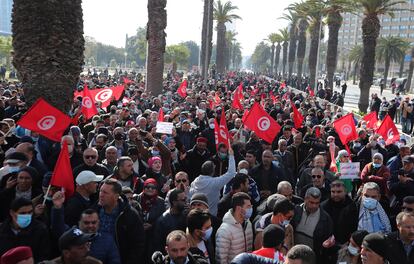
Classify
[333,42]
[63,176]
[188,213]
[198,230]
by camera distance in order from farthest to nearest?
[333,42], [63,176], [188,213], [198,230]

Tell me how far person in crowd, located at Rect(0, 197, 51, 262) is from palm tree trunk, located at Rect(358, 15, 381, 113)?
2407cm

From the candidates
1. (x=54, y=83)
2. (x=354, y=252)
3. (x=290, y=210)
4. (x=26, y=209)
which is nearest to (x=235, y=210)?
(x=290, y=210)

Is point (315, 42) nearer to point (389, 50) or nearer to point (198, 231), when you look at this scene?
point (389, 50)

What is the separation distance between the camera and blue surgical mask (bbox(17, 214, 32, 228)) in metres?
4.23

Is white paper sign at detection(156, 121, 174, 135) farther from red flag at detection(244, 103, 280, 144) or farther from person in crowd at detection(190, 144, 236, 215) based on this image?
person in crowd at detection(190, 144, 236, 215)

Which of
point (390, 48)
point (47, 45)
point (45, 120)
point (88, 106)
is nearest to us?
point (45, 120)

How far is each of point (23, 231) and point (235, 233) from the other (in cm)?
203

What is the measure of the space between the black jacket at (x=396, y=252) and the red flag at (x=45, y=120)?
4.73 metres

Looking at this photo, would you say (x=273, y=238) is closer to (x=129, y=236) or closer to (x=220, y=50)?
(x=129, y=236)

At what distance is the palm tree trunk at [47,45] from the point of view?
9.19m

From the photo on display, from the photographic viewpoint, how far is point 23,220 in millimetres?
4254

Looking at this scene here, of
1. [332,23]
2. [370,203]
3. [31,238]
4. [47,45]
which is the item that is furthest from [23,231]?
[332,23]

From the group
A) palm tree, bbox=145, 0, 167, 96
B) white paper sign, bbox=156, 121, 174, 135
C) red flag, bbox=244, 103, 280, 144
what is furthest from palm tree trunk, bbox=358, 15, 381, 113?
white paper sign, bbox=156, 121, 174, 135

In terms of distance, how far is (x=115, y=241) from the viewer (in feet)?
15.5
